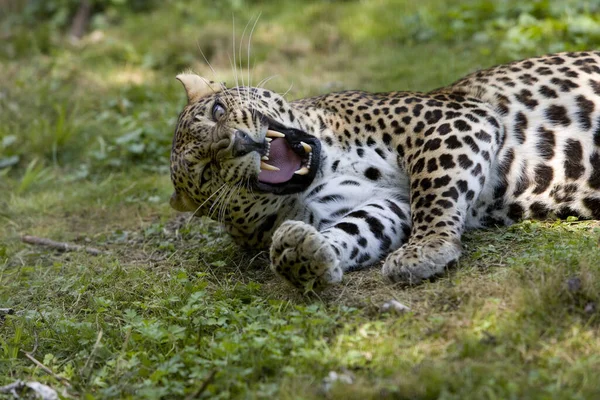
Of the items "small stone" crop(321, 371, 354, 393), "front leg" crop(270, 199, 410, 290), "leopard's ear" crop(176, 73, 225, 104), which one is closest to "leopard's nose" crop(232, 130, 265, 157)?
"front leg" crop(270, 199, 410, 290)

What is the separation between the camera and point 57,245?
766 centimetres

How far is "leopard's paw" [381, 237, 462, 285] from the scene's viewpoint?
5.36 m

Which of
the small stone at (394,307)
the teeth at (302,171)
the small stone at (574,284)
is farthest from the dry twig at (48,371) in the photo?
the small stone at (574,284)

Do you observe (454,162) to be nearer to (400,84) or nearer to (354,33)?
(400,84)

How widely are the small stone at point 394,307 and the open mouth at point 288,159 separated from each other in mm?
1430

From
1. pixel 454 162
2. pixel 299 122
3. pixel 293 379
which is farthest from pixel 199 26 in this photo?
pixel 293 379

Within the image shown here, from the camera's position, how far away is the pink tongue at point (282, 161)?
6.05 m

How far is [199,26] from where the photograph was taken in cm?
1382

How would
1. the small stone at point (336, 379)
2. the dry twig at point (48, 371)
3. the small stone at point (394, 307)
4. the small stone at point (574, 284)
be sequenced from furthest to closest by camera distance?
the small stone at point (394, 307), the dry twig at point (48, 371), the small stone at point (574, 284), the small stone at point (336, 379)

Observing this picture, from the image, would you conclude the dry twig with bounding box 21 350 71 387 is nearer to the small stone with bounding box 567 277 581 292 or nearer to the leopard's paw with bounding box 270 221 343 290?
the leopard's paw with bounding box 270 221 343 290

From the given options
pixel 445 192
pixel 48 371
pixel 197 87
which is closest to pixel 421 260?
pixel 445 192

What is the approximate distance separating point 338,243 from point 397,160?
Answer: 91cm

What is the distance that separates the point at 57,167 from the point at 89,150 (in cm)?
47

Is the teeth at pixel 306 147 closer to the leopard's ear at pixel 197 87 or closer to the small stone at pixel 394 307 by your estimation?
the leopard's ear at pixel 197 87
